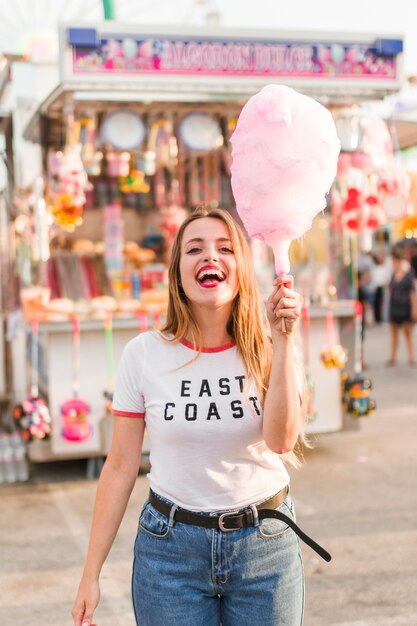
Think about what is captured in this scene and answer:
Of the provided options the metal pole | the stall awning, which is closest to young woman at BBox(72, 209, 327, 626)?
the stall awning

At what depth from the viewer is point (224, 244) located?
2129 millimetres

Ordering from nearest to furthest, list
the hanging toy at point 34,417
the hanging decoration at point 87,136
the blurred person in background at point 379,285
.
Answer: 1. the hanging toy at point 34,417
2. the hanging decoration at point 87,136
3. the blurred person in background at point 379,285

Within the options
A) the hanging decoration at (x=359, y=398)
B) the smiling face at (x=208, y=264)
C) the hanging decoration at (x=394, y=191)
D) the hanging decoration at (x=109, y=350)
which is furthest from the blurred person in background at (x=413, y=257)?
the smiling face at (x=208, y=264)

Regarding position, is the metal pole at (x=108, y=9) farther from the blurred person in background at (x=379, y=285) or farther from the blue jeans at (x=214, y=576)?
the blurred person in background at (x=379, y=285)

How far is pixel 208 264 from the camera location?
209cm

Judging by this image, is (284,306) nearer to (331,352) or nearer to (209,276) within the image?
(209,276)

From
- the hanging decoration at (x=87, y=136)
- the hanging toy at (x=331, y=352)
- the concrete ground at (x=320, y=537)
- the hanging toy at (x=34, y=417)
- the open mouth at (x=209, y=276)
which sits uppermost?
the hanging decoration at (x=87, y=136)

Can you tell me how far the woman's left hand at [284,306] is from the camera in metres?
1.94

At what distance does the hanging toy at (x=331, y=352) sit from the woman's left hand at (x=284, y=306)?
4517 mm

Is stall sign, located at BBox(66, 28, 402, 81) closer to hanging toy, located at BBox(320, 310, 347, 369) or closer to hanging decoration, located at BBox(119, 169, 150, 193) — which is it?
hanging toy, located at BBox(320, 310, 347, 369)

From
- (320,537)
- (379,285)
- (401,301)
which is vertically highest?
(379,285)

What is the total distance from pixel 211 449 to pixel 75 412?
4000 mm

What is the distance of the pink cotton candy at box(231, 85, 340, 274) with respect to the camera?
213 centimetres

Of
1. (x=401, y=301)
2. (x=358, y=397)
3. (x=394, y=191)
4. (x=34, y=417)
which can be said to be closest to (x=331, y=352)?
(x=358, y=397)
